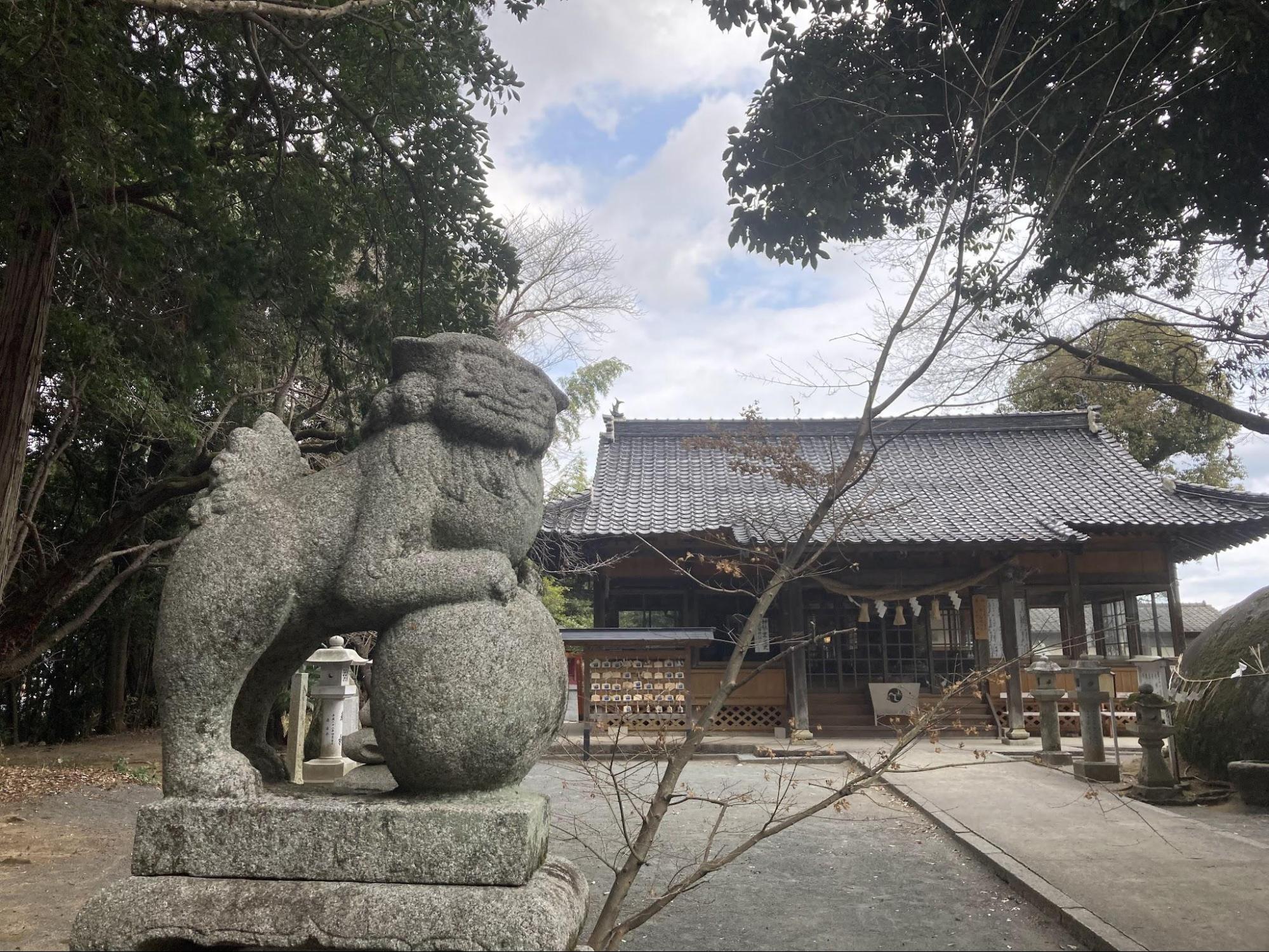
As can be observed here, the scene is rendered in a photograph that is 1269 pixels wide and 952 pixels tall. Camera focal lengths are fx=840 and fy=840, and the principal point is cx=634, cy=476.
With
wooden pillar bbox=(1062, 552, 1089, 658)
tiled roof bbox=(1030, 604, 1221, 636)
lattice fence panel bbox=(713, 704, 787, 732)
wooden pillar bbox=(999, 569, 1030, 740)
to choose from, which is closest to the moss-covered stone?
wooden pillar bbox=(999, 569, 1030, 740)

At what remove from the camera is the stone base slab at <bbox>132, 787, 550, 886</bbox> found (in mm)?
2559

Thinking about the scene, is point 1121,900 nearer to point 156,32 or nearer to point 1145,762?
point 1145,762

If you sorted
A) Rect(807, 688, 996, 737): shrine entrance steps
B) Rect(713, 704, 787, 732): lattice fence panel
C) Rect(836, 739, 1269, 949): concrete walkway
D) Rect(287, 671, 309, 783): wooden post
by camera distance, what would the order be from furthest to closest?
Rect(713, 704, 787, 732): lattice fence panel < Rect(807, 688, 996, 737): shrine entrance steps < Rect(287, 671, 309, 783): wooden post < Rect(836, 739, 1269, 949): concrete walkway

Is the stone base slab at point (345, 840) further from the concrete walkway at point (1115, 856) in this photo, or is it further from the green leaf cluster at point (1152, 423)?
the green leaf cluster at point (1152, 423)

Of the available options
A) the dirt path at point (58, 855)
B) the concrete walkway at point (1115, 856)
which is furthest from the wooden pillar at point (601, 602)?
the dirt path at point (58, 855)

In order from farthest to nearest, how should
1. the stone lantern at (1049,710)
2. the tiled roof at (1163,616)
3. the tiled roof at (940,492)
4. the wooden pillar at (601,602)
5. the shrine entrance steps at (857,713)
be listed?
the tiled roof at (1163,616)
the wooden pillar at (601,602)
the shrine entrance steps at (857,713)
the tiled roof at (940,492)
the stone lantern at (1049,710)

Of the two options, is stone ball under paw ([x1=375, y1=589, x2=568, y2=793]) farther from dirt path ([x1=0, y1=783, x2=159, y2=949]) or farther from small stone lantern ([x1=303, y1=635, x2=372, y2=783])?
small stone lantern ([x1=303, y1=635, x2=372, y2=783])

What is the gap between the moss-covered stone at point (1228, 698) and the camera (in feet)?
23.7

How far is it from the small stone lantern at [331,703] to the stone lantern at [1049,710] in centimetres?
756

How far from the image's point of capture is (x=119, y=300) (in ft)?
21.5

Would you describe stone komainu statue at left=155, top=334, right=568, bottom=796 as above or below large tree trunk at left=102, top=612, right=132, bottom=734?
above

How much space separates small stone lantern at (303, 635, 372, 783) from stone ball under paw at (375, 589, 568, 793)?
627 centimetres

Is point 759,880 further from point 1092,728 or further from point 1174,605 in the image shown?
point 1174,605

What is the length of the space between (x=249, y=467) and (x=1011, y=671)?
439 inches
